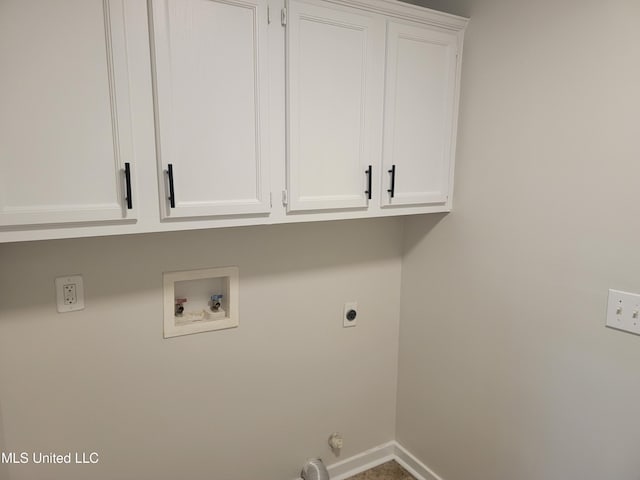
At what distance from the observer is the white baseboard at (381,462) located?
222cm

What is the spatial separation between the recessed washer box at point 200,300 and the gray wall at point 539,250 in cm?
99

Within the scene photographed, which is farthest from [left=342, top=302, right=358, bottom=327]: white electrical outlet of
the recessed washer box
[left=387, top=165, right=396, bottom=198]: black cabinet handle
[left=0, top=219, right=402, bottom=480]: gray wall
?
[left=387, top=165, right=396, bottom=198]: black cabinet handle

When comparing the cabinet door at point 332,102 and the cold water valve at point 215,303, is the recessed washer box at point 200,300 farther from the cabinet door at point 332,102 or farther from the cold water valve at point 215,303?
the cabinet door at point 332,102

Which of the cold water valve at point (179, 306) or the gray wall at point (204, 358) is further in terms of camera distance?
the cold water valve at point (179, 306)

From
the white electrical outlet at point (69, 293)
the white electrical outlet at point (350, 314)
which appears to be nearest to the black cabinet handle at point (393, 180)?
the white electrical outlet at point (350, 314)

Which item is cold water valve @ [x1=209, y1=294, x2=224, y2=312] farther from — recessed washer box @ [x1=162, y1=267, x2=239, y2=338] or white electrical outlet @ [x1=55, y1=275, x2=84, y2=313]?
white electrical outlet @ [x1=55, y1=275, x2=84, y2=313]

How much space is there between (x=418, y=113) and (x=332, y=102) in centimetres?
41

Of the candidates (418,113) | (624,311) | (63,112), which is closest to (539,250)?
(624,311)

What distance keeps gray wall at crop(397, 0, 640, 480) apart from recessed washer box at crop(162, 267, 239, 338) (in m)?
0.99

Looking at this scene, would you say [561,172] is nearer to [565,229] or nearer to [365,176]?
[565,229]

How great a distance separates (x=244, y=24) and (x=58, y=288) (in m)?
1.10

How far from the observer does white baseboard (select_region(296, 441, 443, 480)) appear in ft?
7.29

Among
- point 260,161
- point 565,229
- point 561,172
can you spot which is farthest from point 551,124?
point 260,161

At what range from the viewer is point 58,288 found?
4.84ft
